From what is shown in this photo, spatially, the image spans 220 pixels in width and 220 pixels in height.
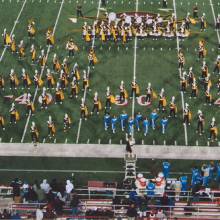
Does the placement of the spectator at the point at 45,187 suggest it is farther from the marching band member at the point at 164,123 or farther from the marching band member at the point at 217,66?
the marching band member at the point at 217,66

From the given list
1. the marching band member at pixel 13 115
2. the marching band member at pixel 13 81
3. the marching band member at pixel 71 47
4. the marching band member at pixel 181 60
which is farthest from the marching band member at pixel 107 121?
the marching band member at pixel 71 47

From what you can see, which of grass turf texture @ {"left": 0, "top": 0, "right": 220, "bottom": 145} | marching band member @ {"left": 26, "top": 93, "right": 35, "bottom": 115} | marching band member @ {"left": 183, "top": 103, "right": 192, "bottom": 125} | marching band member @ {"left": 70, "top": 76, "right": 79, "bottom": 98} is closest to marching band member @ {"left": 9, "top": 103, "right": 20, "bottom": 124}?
grass turf texture @ {"left": 0, "top": 0, "right": 220, "bottom": 145}

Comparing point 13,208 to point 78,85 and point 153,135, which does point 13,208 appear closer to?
point 153,135

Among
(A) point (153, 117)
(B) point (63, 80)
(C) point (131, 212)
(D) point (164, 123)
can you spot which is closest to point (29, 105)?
(B) point (63, 80)

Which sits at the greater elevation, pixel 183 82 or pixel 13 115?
pixel 183 82

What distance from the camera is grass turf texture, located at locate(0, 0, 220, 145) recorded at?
65.1ft

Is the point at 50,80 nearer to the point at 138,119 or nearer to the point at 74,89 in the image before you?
the point at 74,89

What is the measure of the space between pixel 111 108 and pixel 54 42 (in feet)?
17.1

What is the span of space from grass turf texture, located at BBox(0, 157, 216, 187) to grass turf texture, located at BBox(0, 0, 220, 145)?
99 centimetres

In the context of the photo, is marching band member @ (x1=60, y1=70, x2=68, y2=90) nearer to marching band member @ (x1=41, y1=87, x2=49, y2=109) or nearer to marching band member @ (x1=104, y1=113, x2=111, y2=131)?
marching band member @ (x1=41, y1=87, x2=49, y2=109)

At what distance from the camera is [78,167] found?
1848 centimetres

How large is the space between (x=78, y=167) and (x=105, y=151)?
1.05 metres

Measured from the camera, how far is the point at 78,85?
22016mm

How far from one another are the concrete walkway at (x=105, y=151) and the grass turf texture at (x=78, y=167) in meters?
0.20
